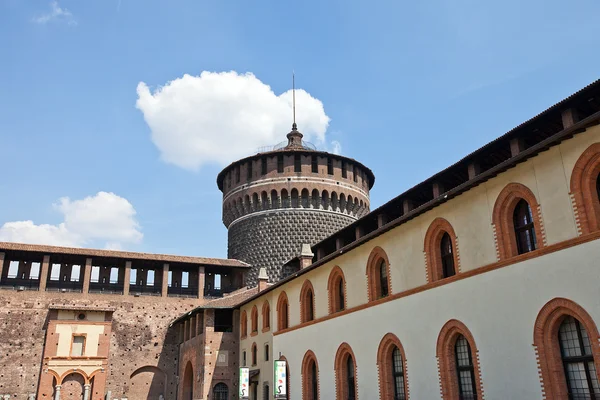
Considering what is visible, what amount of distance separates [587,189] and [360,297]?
32.8 feet

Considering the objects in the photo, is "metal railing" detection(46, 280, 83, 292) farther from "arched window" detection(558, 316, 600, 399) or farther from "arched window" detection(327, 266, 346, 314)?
"arched window" detection(558, 316, 600, 399)

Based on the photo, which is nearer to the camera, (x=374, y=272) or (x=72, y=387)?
(x=374, y=272)

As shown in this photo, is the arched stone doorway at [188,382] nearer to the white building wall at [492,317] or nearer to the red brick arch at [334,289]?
the red brick arch at [334,289]

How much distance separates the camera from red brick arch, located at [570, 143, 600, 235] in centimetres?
1159

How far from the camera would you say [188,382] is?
118 feet

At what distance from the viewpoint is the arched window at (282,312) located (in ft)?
88.7

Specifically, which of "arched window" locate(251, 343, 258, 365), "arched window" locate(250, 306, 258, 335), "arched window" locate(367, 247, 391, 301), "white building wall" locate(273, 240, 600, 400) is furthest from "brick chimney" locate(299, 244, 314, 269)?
"arched window" locate(367, 247, 391, 301)

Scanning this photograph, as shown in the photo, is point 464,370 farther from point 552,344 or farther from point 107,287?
point 107,287

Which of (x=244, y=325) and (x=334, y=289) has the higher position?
(x=244, y=325)

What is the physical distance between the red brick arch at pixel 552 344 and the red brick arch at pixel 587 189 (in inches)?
65.3

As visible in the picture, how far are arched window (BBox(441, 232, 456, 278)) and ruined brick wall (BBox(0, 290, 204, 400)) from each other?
2568cm

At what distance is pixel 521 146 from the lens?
16141 mm

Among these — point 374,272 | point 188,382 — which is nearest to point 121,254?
point 188,382

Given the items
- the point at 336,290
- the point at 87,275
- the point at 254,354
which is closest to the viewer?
the point at 336,290
